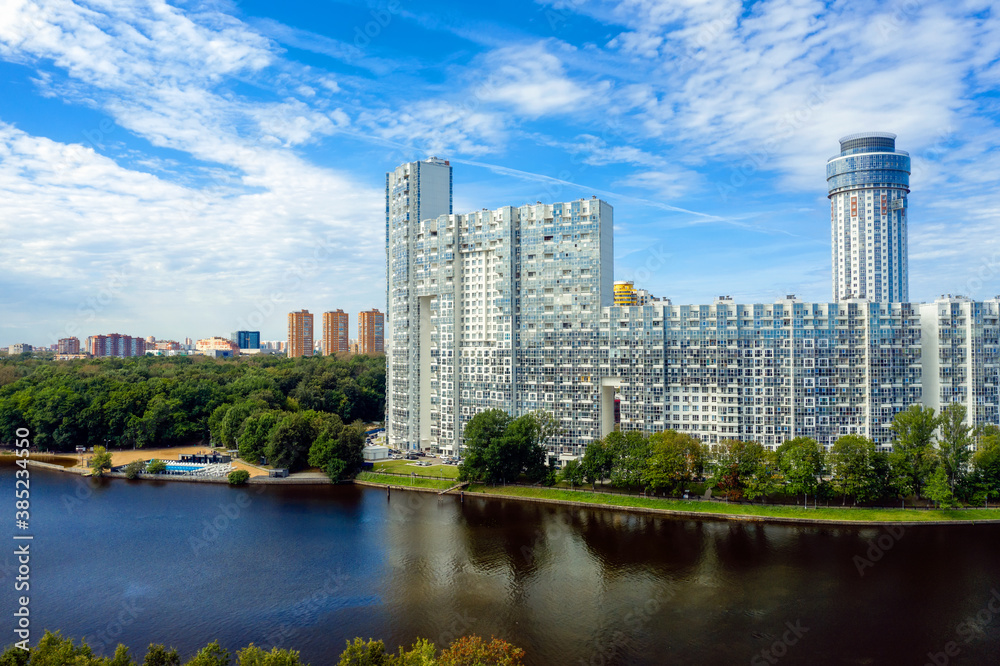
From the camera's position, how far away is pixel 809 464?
45438 mm

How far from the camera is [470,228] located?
6412 centimetres

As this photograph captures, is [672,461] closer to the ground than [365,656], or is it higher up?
higher up

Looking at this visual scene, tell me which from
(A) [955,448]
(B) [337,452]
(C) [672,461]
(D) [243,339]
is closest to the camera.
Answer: (A) [955,448]

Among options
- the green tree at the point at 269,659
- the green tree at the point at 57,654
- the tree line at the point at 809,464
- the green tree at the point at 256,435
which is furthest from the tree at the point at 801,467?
the green tree at the point at 256,435

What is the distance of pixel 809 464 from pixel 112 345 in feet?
503

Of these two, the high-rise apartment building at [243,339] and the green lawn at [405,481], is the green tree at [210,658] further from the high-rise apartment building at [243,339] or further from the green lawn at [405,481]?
the high-rise apartment building at [243,339]

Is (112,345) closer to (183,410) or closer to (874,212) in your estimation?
(183,410)

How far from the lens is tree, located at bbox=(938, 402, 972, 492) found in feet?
149

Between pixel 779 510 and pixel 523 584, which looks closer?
pixel 523 584

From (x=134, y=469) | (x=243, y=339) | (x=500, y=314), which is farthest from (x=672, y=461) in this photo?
(x=243, y=339)

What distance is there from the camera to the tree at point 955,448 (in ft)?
149

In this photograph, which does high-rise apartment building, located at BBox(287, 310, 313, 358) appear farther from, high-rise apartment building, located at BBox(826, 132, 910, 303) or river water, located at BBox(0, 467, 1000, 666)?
high-rise apartment building, located at BBox(826, 132, 910, 303)

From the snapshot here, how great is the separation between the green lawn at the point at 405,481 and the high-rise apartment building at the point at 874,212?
107780mm

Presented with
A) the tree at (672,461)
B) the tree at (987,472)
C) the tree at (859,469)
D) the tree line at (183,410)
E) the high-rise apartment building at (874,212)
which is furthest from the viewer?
the high-rise apartment building at (874,212)
